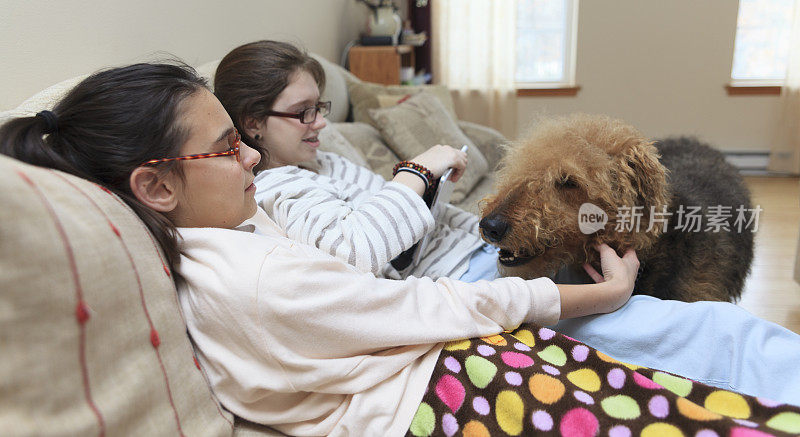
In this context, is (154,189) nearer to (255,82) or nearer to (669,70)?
(255,82)

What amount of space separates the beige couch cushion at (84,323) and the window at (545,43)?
15.4 feet

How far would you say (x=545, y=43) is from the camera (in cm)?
497

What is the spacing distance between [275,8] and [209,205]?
7.22ft

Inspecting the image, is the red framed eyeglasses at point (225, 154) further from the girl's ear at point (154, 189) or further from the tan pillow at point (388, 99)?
the tan pillow at point (388, 99)

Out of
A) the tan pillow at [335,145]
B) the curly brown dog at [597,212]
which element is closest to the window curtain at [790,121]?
the curly brown dog at [597,212]

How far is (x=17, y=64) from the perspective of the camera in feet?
3.83

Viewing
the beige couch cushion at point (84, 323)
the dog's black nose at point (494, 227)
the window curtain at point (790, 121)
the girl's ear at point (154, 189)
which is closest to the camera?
the beige couch cushion at point (84, 323)

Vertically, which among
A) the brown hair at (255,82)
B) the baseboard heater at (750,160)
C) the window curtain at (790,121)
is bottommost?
the baseboard heater at (750,160)

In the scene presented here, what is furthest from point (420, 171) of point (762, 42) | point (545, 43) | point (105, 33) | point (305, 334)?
point (762, 42)

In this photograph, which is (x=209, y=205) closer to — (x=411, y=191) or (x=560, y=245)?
(x=411, y=191)

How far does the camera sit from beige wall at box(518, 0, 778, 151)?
455 cm

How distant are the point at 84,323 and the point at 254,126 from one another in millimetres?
861

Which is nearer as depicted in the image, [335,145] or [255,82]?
[255,82]

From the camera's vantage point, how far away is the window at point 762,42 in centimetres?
459
